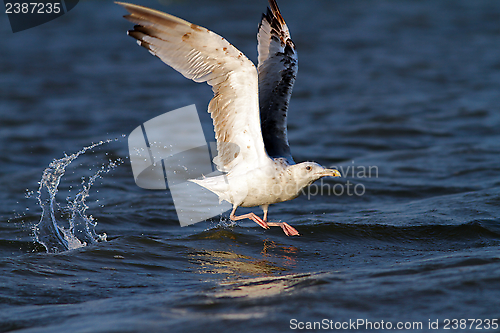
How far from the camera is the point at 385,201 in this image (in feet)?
27.2

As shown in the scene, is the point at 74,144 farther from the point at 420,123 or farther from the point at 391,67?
the point at 391,67

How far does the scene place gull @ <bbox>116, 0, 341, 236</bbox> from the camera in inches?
209

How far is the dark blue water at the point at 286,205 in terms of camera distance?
442 centimetres

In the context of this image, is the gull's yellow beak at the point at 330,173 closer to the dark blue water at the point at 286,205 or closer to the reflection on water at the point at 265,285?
the dark blue water at the point at 286,205

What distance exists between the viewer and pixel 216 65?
216 inches

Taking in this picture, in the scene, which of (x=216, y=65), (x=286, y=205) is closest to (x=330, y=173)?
(x=216, y=65)

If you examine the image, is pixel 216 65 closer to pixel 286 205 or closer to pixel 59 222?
pixel 59 222

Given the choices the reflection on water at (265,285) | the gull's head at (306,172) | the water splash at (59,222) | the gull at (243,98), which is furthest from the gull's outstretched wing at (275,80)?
the water splash at (59,222)

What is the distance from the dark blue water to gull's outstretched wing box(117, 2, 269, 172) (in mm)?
1339

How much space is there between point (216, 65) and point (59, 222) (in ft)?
10.1

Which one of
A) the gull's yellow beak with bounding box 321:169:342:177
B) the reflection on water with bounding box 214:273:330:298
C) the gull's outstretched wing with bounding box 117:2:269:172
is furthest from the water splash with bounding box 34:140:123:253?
the gull's yellow beak with bounding box 321:169:342:177

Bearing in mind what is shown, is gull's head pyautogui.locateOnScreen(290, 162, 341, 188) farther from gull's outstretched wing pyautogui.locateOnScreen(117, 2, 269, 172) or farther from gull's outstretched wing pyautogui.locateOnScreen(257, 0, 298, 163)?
gull's outstretched wing pyautogui.locateOnScreen(257, 0, 298, 163)

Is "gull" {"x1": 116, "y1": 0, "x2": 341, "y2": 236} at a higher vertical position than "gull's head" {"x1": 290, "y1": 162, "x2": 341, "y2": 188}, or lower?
higher

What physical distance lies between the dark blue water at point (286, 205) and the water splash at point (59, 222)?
0.10 metres
